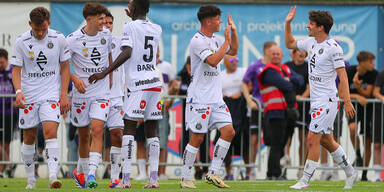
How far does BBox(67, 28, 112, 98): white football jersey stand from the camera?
35.5ft

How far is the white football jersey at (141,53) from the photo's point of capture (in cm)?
1027

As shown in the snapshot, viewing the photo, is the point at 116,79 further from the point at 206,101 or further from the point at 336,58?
the point at 336,58

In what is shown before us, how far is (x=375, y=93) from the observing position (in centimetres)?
1495

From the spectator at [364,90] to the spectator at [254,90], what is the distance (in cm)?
157

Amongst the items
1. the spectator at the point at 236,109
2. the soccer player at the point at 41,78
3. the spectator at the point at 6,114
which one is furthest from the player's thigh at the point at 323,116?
the spectator at the point at 6,114

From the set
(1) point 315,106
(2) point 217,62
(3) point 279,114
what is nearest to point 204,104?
(2) point 217,62

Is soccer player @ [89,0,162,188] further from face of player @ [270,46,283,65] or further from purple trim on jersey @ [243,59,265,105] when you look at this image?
purple trim on jersey @ [243,59,265,105]

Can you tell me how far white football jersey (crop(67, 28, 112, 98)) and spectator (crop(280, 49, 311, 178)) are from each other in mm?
5071

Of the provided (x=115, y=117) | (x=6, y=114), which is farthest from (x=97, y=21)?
(x=6, y=114)

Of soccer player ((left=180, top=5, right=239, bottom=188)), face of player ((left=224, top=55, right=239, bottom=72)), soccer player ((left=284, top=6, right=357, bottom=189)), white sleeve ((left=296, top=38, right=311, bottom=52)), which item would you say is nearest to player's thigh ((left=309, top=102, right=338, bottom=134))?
soccer player ((left=284, top=6, right=357, bottom=189))

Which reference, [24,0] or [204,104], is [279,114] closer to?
[204,104]

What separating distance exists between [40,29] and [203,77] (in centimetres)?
209

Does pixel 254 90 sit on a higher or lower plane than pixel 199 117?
higher

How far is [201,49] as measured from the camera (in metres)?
10.5
